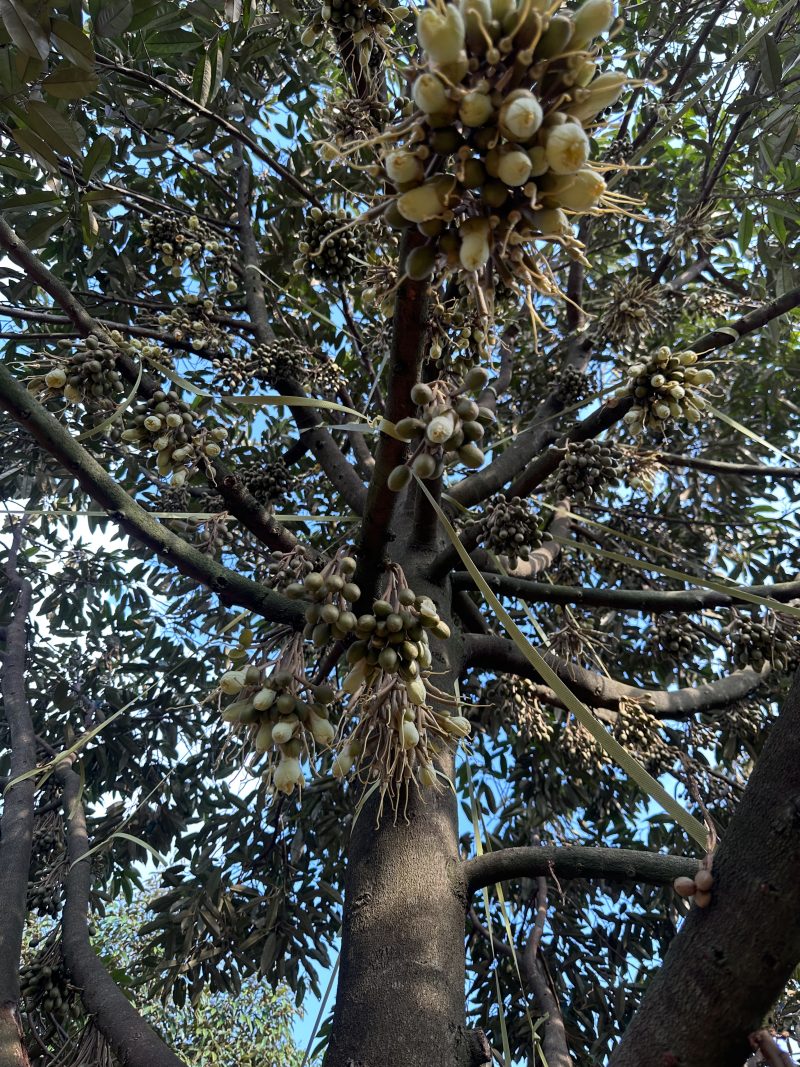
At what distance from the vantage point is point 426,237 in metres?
1.01

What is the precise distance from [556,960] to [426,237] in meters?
4.09

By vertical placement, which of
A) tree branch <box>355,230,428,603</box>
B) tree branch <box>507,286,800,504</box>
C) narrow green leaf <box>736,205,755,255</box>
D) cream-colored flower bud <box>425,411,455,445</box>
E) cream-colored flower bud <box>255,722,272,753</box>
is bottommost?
cream-colored flower bud <box>255,722,272,753</box>

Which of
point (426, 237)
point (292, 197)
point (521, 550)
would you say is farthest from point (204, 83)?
point (426, 237)

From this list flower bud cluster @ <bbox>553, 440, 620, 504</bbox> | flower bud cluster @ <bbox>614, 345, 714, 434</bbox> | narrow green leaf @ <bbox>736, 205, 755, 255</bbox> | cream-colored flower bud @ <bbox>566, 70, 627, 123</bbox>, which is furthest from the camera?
narrow green leaf @ <bbox>736, 205, 755, 255</bbox>

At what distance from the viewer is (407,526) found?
279 cm

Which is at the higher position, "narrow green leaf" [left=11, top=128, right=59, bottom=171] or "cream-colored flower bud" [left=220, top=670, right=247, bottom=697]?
"narrow green leaf" [left=11, top=128, right=59, bottom=171]

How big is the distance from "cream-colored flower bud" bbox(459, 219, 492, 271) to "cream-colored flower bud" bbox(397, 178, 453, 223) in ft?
0.14

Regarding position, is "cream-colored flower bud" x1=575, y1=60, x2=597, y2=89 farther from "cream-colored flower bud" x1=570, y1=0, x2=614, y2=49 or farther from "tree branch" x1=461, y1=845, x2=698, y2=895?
"tree branch" x1=461, y1=845, x2=698, y2=895

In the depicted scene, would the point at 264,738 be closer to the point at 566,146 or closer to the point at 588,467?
the point at 566,146

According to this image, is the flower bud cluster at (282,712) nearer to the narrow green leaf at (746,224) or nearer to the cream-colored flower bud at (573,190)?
the cream-colored flower bud at (573,190)

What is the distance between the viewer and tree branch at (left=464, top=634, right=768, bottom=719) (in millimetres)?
2764

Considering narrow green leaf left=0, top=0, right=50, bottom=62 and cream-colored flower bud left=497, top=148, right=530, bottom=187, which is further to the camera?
narrow green leaf left=0, top=0, right=50, bottom=62

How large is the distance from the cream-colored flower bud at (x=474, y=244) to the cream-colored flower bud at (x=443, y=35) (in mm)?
184

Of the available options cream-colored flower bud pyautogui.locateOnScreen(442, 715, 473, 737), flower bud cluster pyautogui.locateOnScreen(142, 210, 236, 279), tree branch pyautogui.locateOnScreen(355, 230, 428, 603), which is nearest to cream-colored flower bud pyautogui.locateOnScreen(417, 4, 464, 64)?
tree branch pyautogui.locateOnScreen(355, 230, 428, 603)
